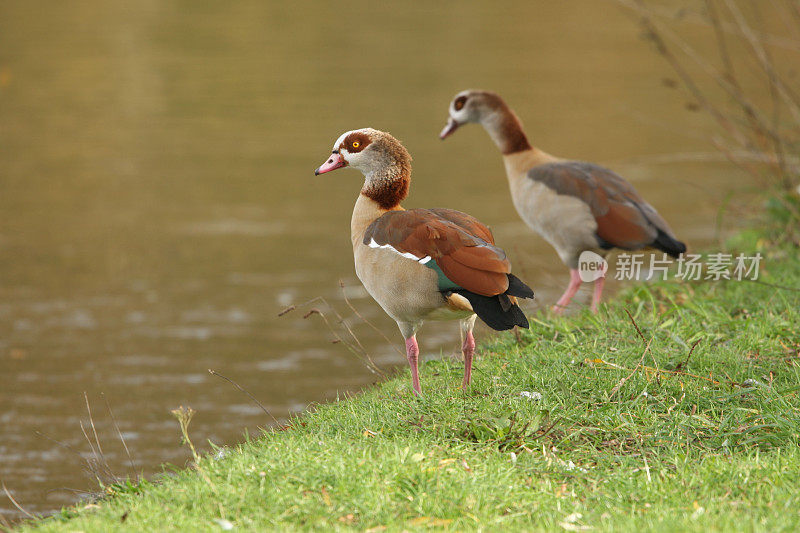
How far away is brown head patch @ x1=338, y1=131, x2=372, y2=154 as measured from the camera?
227 inches

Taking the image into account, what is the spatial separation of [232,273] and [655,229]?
4.50 meters

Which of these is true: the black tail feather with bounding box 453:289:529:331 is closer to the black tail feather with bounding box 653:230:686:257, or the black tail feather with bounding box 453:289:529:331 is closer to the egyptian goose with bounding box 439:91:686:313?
the egyptian goose with bounding box 439:91:686:313

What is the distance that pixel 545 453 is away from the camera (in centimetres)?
447

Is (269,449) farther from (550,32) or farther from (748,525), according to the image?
(550,32)

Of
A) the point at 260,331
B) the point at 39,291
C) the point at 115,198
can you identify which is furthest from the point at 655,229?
the point at 115,198

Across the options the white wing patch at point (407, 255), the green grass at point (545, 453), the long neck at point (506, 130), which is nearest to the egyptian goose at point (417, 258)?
the white wing patch at point (407, 255)

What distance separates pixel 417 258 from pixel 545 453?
114 cm

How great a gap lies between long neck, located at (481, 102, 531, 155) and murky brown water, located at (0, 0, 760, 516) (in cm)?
112

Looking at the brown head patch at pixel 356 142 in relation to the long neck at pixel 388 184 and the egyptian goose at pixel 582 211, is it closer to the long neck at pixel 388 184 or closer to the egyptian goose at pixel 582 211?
the long neck at pixel 388 184

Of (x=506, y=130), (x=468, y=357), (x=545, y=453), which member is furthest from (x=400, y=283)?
(x=506, y=130)

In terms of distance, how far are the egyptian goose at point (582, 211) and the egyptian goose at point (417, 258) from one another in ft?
6.14

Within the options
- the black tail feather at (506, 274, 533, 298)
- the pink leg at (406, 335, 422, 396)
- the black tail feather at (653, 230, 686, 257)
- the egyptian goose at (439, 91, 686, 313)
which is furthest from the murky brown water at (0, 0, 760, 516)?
the black tail feather at (506, 274, 533, 298)

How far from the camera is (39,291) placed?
9.64m

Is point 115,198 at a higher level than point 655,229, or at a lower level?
lower
